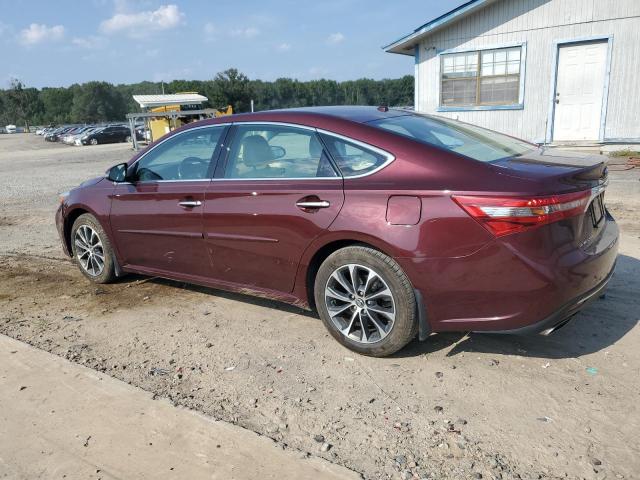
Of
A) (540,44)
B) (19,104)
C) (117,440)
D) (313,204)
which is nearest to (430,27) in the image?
(540,44)

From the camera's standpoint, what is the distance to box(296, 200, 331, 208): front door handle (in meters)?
3.64

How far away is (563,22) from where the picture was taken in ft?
47.2

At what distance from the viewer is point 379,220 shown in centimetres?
339

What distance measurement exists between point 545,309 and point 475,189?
0.78m

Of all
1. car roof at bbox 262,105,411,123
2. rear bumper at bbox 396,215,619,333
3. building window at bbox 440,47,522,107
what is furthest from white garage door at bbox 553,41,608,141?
rear bumper at bbox 396,215,619,333

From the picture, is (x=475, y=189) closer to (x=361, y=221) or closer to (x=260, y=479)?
(x=361, y=221)

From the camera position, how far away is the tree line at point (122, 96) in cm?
8344

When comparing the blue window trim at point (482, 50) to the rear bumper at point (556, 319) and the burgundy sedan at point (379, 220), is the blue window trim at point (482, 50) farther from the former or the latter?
the rear bumper at point (556, 319)

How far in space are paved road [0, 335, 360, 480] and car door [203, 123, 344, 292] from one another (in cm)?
122

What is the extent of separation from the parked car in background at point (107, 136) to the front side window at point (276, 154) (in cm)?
4359

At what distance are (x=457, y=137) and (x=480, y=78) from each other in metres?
13.3

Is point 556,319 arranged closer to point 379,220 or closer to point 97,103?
point 379,220

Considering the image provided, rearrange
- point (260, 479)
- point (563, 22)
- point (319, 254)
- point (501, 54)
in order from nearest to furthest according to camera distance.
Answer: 1. point (260, 479)
2. point (319, 254)
3. point (563, 22)
4. point (501, 54)

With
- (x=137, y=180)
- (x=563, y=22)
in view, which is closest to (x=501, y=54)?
(x=563, y=22)
